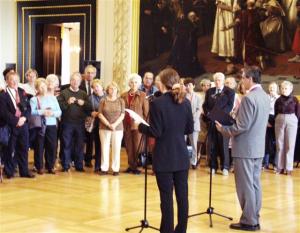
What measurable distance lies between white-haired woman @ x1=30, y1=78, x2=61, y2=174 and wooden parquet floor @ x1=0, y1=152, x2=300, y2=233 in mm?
277

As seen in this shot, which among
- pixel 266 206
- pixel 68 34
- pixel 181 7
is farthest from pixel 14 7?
pixel 266 206

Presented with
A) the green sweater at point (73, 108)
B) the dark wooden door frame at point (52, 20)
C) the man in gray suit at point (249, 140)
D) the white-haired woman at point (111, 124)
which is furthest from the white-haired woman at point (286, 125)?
the dark wooden door frame at point (52, 20)

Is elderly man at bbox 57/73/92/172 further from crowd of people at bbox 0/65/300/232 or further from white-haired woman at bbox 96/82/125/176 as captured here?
white-haired woman at bbox 96/82/125/176

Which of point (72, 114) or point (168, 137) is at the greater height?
point (168, 137)

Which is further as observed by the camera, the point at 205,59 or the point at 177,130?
the point at 205,59

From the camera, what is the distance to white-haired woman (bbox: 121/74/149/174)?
35.6 ft

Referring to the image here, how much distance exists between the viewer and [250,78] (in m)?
6.92

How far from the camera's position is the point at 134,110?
1085 cm

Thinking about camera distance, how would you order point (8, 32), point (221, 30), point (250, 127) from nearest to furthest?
1. point (250, 127)
2. point (221, 30)
3. point (8, 32)

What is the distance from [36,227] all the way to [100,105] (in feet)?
13.7

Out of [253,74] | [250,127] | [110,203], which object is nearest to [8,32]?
[110,203]

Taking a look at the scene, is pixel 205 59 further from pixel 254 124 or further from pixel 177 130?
pixel 177 130

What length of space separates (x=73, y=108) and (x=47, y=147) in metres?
0.79

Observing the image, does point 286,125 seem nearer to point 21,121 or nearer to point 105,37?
point 21,121
